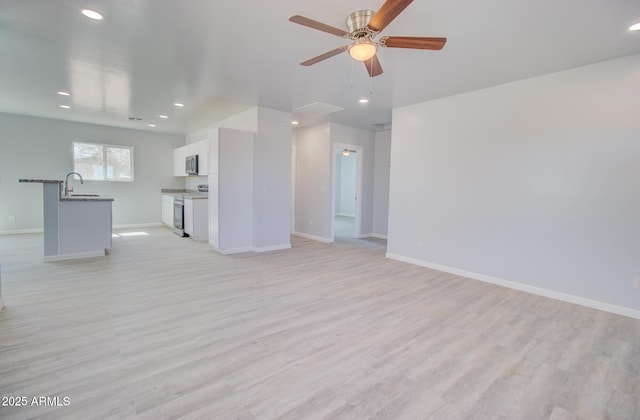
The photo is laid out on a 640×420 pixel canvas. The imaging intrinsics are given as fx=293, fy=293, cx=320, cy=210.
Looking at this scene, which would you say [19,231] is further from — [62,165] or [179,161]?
[179,161]

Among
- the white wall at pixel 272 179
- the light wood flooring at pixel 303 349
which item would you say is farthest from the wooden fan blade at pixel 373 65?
the white wall at pixel 272 179

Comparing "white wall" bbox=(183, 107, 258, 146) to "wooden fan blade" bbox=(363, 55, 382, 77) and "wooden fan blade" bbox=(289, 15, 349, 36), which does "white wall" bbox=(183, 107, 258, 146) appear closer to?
"wooden fan blade" bbox=(363, 55, 382, 77)

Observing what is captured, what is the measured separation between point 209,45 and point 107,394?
296cm

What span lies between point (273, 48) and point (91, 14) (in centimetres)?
151

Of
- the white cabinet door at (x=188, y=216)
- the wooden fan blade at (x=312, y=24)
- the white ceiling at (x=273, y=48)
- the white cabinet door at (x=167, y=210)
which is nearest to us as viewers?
the wooden fan blade at (x=312, y=24)

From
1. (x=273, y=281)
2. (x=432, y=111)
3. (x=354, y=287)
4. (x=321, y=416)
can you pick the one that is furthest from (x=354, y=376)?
(x=432, y=111)

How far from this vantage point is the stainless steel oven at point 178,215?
6688 millimetres

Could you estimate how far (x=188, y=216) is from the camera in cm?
646

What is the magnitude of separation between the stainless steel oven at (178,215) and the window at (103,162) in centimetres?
188

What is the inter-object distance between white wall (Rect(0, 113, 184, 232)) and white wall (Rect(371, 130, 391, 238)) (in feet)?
18.9

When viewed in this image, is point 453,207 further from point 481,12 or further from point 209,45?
point 209,45

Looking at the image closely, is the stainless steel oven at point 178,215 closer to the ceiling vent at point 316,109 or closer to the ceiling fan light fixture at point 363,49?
the ceiling vent at point 316,109

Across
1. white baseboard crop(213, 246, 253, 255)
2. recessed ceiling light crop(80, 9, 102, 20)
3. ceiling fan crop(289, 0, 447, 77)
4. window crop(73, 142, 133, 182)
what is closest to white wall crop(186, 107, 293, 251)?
white baseboard crop(213, 246, 253, 255)

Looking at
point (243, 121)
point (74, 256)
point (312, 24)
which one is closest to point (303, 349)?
point (312, 24)
